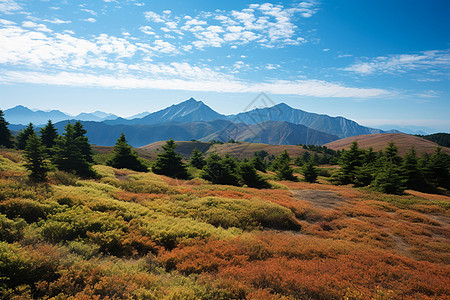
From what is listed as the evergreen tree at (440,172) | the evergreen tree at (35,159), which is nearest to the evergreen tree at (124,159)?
the evergreen tree at (35,159)

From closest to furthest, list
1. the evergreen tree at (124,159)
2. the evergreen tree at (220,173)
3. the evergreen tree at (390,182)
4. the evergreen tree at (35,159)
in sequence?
the evergreen tree at (35,159) < the evergreen tree at (390,182) < the evergreen tree at (220,173) < the evergreen tree at (124,159)

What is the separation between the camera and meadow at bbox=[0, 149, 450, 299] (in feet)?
18.3

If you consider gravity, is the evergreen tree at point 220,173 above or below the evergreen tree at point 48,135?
below

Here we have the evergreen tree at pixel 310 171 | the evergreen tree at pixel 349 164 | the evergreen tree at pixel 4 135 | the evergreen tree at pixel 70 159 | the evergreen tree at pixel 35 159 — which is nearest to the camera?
the evergreen tree at pixel 35 159

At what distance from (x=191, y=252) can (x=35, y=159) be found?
36.4 ft

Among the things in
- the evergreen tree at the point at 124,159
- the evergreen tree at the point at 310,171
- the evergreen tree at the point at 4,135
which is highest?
the evergreen tree at the point at 4,135

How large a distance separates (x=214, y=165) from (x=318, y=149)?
414ft

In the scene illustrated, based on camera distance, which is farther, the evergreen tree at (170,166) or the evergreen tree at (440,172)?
the evergreen tree at (440,172)

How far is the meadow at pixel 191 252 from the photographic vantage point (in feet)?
18.3

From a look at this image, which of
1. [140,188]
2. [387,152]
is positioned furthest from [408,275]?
[387,152]

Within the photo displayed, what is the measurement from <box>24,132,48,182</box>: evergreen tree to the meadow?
84 centimetres

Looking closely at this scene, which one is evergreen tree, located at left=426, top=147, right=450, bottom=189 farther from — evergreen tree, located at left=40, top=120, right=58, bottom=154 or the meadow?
evergreen tree, located at left=40, top=120, right=58, bottom=154

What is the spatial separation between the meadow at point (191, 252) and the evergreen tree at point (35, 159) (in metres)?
0.84

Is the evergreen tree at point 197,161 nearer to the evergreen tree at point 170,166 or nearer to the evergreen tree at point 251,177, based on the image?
the evergreen tree at point 170,166
